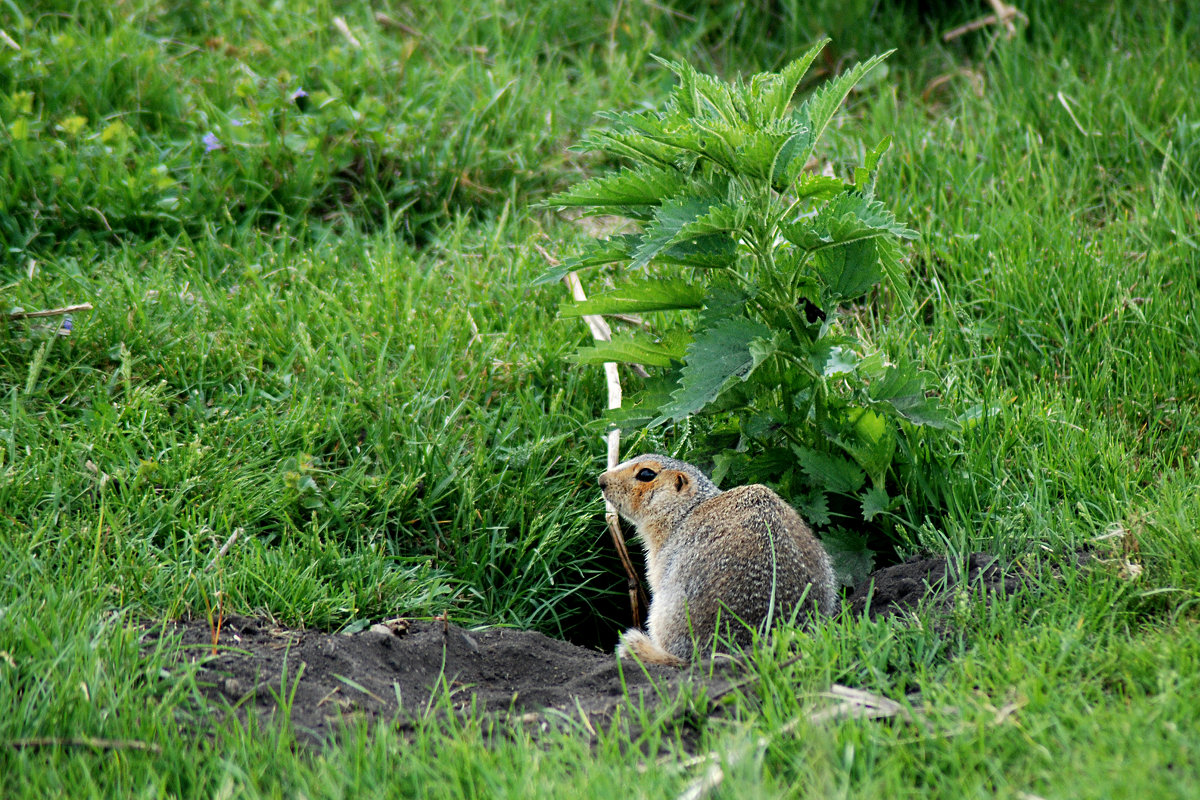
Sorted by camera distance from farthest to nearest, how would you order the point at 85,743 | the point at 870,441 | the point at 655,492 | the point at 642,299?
the point at 655,492 → the point at 870,441 → the point at 642,299 → the point at 85,743

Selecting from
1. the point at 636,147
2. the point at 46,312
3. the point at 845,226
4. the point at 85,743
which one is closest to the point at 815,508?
the point at 845,226

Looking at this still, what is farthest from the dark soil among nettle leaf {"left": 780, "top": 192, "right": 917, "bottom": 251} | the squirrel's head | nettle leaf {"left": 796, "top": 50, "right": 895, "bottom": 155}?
nettle leaf {"left": 796, "top": 50, "right": 895, "bottom": 155}

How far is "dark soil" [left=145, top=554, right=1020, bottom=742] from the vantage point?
301 cm

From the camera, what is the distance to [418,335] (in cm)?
472

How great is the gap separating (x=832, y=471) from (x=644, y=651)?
95 centimetres

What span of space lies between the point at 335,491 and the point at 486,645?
918mm

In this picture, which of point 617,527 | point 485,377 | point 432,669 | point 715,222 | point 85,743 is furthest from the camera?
point 485,377

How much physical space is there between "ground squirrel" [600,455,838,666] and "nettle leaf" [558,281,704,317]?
0.69 meters

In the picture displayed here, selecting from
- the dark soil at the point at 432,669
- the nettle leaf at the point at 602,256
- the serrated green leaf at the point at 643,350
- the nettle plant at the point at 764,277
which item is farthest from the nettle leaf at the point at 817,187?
the dark soil at the point at 432,669

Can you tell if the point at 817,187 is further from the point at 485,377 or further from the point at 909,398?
the point at 485,377

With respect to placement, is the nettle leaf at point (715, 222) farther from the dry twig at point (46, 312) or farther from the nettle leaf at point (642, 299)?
the dry twig at point (46, 312)

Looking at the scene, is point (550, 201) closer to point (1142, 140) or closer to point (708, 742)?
point (708, 742)

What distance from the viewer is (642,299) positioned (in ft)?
12.2

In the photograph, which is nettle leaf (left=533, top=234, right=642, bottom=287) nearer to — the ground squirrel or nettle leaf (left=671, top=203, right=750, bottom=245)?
nettle leaf (left=671, top=203, right=750, bottom=245)
